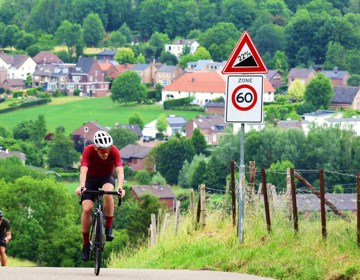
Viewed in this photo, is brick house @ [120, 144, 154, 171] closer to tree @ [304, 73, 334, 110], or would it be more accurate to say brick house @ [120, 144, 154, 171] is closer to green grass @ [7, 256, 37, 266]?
tree @ [304, 73, 334, 110]

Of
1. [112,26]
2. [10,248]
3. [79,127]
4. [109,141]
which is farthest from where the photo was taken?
[112,26]

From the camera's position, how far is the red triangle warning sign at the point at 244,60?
44.6 feet

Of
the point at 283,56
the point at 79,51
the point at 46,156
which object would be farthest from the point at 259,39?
the point at 46,156

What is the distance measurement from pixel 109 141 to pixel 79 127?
293 ft

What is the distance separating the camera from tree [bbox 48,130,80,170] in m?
87.4

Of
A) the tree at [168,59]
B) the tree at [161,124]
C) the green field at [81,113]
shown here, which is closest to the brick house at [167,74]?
the tree at [168,59]

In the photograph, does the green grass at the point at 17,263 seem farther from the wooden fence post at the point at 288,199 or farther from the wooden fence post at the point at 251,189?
the wooden fence post at the point at 288,199

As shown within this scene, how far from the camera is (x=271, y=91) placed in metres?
117

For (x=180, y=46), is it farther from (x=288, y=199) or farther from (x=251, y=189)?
(x=288, y=199)

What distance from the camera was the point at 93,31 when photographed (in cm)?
15588

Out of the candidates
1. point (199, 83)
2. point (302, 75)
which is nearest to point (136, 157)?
point (199, 83)

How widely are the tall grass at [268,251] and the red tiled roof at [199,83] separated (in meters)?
105

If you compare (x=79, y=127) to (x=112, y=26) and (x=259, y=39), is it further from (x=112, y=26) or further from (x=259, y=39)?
(x=112, y=26)

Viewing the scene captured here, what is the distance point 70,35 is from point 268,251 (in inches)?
5550
